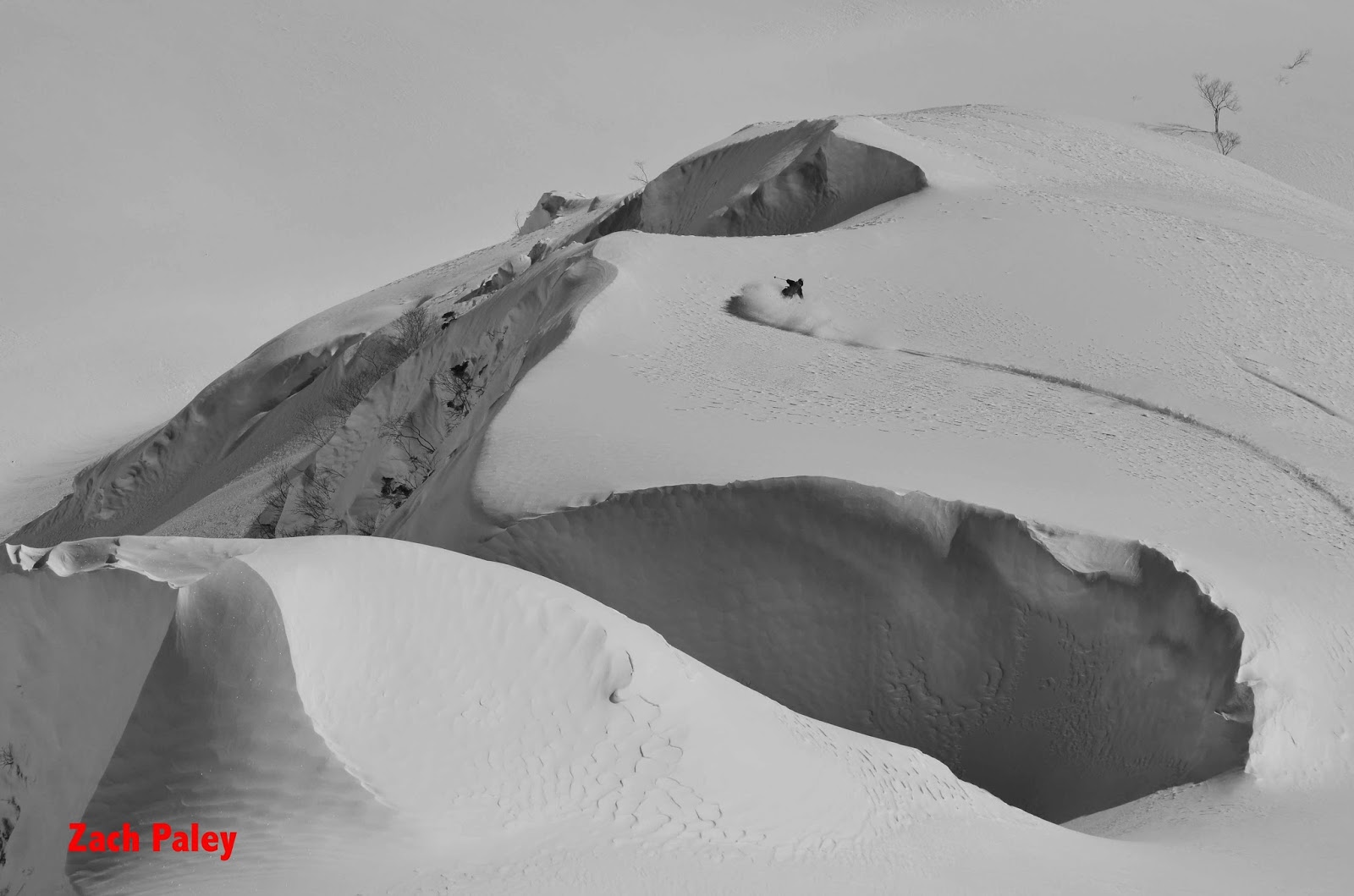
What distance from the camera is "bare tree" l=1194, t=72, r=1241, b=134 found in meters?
25.2

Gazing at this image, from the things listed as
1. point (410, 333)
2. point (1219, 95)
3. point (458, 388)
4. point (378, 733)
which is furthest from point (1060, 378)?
point (1219, 95)

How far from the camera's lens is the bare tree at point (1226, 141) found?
2331 cm

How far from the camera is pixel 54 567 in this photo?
4.12 meters

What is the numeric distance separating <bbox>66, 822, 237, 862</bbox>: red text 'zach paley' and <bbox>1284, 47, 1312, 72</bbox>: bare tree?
28.0 meters

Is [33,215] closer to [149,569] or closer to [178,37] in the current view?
[178,37]

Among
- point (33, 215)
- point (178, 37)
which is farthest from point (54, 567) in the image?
point (178, 37)

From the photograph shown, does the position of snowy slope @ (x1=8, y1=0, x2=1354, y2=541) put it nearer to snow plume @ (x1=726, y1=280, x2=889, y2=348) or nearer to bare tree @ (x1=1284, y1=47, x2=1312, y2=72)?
bare tree @ (x1=1284, y1=47, x2=1312, y2=72)

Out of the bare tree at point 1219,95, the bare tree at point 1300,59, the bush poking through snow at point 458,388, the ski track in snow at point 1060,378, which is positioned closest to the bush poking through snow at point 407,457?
the bush poking through snow at point 458,388

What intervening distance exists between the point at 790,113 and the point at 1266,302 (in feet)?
78.2

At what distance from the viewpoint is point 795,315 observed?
7.52m

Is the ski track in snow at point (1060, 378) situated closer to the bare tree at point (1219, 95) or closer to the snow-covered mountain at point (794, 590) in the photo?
the snow-covered mountain at point (794, 590)

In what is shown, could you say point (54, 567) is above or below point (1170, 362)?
above

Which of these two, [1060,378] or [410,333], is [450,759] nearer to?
[1060,378]

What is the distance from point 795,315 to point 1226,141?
18787 mm
